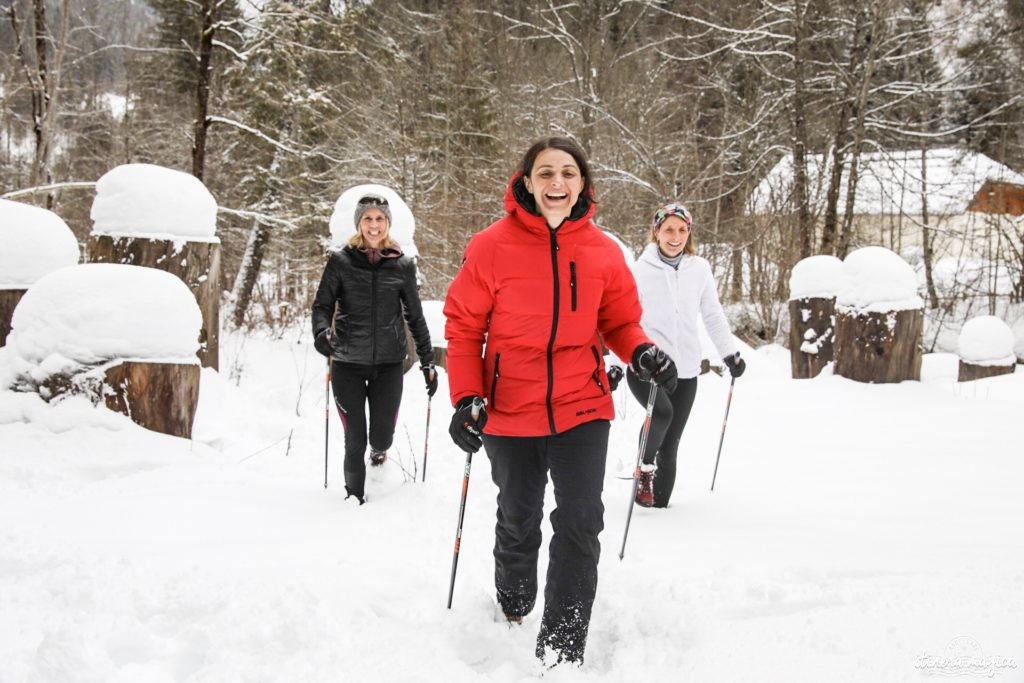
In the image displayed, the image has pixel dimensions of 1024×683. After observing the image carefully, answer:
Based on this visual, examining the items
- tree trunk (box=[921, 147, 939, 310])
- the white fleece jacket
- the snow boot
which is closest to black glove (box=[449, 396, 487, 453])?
the white fleece jacket

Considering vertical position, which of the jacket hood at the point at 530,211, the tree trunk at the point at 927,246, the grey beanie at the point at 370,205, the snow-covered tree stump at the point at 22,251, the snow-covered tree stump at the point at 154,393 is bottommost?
the snow-covered tree stump at the point at 154,393

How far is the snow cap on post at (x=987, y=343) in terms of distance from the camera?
10562mm

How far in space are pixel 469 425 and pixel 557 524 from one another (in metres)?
0.47

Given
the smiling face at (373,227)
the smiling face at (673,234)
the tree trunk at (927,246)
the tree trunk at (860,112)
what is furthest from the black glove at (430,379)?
the tree trunk at (927,246)

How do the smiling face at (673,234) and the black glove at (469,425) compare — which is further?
the smiling face at (673,234)

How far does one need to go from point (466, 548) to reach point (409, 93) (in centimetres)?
1723

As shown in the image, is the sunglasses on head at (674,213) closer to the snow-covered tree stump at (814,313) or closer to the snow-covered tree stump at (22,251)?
the snow-covered tree stump at (22,251)

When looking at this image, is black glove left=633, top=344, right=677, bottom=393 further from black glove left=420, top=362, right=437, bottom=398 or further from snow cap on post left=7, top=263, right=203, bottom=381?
snow cap on post left=7, top=263, right=203, bottom=381

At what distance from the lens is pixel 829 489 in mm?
4445

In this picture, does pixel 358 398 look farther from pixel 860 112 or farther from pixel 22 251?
pixel 860 112

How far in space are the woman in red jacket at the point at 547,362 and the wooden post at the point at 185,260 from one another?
4732mm

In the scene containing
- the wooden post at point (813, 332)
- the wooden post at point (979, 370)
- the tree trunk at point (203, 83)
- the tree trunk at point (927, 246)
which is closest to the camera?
the wooden post at point (813, 332)

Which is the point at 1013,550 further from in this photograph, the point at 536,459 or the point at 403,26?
the point at 403,26

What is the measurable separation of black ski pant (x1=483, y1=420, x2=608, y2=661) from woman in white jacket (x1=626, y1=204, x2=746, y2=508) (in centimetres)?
162
